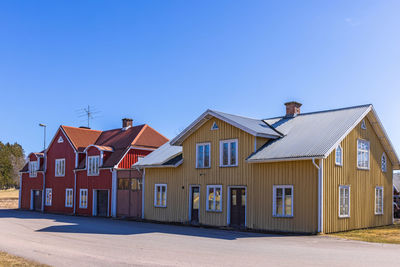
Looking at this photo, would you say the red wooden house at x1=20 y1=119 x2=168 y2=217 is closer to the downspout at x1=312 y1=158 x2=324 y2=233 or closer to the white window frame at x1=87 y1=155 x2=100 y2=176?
the white window frame at x1=87 y1=155 x2=100 y2=176

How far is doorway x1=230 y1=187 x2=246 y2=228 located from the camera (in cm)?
2417

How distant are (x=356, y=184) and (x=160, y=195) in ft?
39.2

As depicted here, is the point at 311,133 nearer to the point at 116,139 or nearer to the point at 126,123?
the point at 116,139

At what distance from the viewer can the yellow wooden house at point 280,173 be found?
2172 cm

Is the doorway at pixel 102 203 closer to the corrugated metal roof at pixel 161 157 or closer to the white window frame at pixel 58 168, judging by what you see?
the corrugated metal roof at pixel 161 157

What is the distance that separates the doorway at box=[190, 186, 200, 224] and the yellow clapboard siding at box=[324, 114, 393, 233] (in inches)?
313

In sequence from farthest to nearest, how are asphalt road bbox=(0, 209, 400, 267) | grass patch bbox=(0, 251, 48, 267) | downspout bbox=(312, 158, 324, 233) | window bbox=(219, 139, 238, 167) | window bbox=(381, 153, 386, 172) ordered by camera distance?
window bbox=(381, 153, 386, 172) < window bbox=(219, 139, 238, 167) < downspout bbox=(312, 158, 324, 233) < asphalt road bbox=(0, 209, 400, 267) < grass patch bbox=(0, 251, 48, 267)

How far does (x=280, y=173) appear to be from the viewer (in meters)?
22.5

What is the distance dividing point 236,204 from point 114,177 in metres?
12.6

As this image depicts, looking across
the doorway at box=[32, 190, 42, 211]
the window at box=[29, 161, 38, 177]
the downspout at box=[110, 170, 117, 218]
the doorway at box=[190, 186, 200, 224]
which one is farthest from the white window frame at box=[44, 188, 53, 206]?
the doorway at box=[190, 186, 200, 224]

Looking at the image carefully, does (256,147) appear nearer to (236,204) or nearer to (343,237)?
(236,204)

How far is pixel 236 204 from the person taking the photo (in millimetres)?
24547

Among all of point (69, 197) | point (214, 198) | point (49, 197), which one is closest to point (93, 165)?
point (69, 197)

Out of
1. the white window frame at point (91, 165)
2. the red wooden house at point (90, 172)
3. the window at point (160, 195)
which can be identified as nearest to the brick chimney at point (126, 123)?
the red wooden house at point (90, 172)
